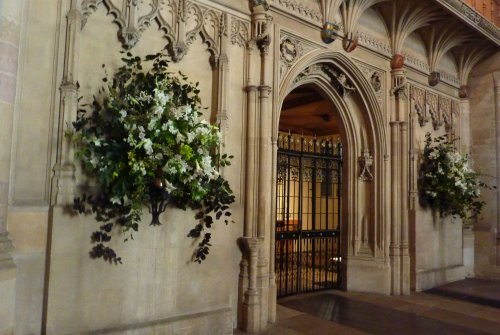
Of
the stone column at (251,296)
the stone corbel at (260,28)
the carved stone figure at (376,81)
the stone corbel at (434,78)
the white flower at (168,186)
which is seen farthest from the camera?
the stone corbel at (434,78)

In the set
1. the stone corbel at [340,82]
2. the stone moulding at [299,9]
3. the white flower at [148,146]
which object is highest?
the stone moulding at [299,9]

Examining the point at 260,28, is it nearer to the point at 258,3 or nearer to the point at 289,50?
the point at 258,3

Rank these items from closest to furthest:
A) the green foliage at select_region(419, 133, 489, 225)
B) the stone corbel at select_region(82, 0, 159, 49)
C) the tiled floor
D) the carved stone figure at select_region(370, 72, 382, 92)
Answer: the stone corbel at select_region(82, 0, 159, 49) < the tiled floor < the carved stone figure at select_region(370, 72, 382, 92) < the green foliage at select_region(419, 133, 489, 225)

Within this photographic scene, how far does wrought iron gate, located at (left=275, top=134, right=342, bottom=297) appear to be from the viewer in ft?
17.8

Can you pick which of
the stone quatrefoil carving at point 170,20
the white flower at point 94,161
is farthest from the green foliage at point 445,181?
the white flower at point 94,161

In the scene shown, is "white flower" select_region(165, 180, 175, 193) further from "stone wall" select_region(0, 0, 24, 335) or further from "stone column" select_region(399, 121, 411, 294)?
"stone column" select_region(399, 121, 411, 294)

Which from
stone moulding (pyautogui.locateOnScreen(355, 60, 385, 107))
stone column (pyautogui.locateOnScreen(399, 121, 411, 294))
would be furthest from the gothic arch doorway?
stone column (pyautogui.locateOnScreen(399, 121, 411, 294))

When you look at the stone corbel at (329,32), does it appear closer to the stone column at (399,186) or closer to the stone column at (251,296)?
the stone column at (399,186)

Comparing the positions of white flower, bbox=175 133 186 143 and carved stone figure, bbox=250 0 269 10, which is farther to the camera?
carved stone figure, bbox=250 0 269 10

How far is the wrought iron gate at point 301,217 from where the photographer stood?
543cm

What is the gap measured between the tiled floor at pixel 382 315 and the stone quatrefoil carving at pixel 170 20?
9.24 ft

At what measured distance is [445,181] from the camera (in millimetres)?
5973

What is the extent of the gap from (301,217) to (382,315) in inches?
62.6

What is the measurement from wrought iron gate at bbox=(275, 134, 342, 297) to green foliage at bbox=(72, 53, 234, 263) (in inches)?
91.1
